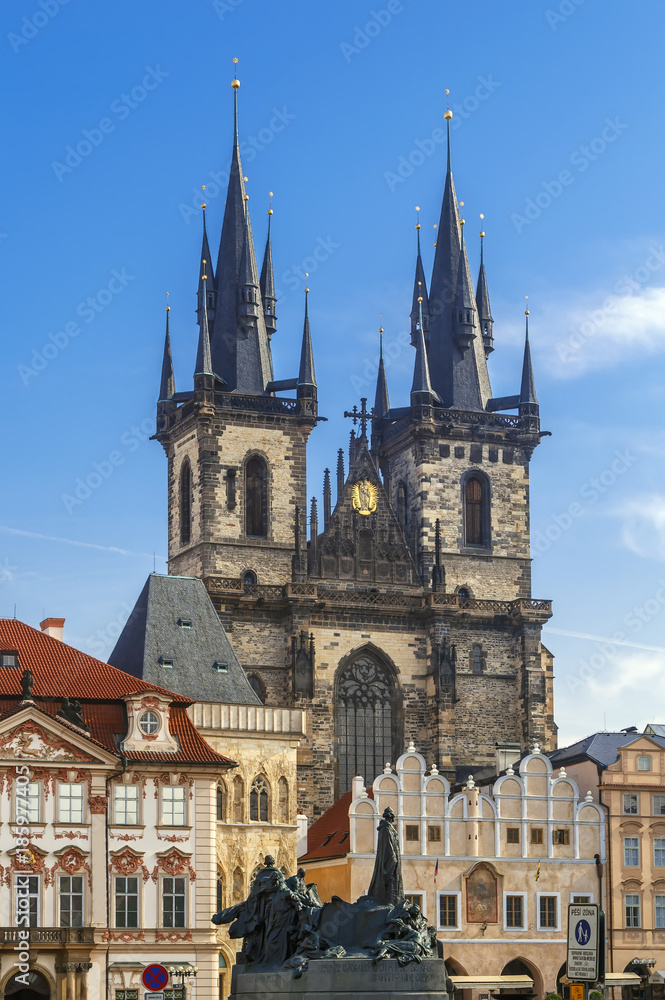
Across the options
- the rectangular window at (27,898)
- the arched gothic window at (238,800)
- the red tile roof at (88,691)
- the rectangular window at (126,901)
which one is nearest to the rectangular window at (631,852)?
the arched gothic window at (238,800)

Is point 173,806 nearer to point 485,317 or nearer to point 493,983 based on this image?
point 493,983

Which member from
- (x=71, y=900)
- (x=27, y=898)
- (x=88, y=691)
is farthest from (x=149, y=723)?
(x=27, y=898)

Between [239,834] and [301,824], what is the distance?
24.1ft

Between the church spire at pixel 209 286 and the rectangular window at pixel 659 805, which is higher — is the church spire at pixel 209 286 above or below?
above

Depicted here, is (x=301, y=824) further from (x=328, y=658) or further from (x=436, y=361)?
(x=436, y=361)

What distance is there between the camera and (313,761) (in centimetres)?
7325

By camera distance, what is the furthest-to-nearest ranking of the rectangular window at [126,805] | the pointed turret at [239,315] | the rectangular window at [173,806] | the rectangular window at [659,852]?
the pointed turret at [239,315] → the rectangular window at [659,852] → the rectangular window at [173,806] → the rectangular window at [126,805]

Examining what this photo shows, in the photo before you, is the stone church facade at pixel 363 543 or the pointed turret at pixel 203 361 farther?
the pointed turret at pixel 203 361

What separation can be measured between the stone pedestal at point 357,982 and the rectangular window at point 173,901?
18.4 meters

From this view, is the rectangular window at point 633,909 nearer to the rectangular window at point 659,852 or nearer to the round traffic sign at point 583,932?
the rectangular window at point 659,852

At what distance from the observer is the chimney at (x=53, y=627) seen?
58000mm

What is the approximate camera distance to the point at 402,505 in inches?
3248

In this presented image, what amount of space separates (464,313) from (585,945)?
6214 centimetres

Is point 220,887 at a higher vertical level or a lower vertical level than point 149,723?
lower
